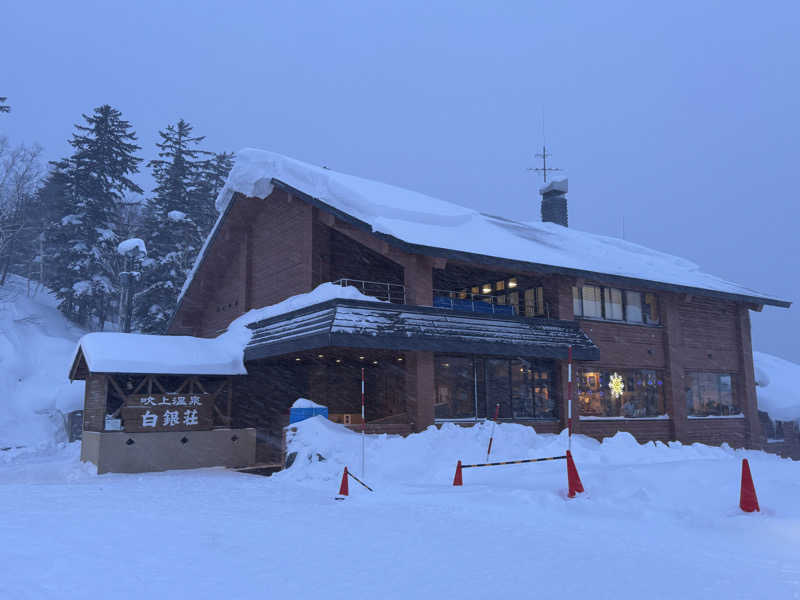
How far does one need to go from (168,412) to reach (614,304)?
15961 millimetres

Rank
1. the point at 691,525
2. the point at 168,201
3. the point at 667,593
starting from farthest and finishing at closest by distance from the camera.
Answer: the point at 168,201 < the point at 691,525 < the point at 667,593

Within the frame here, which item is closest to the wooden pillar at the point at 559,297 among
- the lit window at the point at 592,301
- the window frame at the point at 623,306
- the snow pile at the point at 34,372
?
the window frame at the point at 623,306

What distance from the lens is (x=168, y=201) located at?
158 feet

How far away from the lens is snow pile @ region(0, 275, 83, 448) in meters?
33.8

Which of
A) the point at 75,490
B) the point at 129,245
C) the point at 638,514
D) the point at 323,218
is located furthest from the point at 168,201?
the point at 638,514

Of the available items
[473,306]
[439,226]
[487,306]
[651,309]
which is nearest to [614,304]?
[651,309]

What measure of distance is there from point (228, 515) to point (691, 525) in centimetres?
667

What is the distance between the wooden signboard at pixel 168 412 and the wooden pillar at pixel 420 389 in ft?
19.9

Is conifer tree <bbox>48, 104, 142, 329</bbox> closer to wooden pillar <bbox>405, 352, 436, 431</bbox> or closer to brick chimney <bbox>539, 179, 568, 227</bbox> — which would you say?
brick chimney <bbox>539, 179, 568, 227</bbox>

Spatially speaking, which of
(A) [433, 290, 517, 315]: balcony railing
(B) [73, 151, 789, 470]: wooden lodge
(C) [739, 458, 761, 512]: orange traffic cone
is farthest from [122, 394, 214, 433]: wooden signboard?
(C) [739, 458, 761, 512]: orange traffic cone

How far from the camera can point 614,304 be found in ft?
82.1

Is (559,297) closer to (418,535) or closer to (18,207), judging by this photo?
(418,535)

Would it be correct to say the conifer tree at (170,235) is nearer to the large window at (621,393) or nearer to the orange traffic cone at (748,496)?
the large window at (621,393)

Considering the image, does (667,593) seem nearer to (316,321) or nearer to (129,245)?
(316,321)
